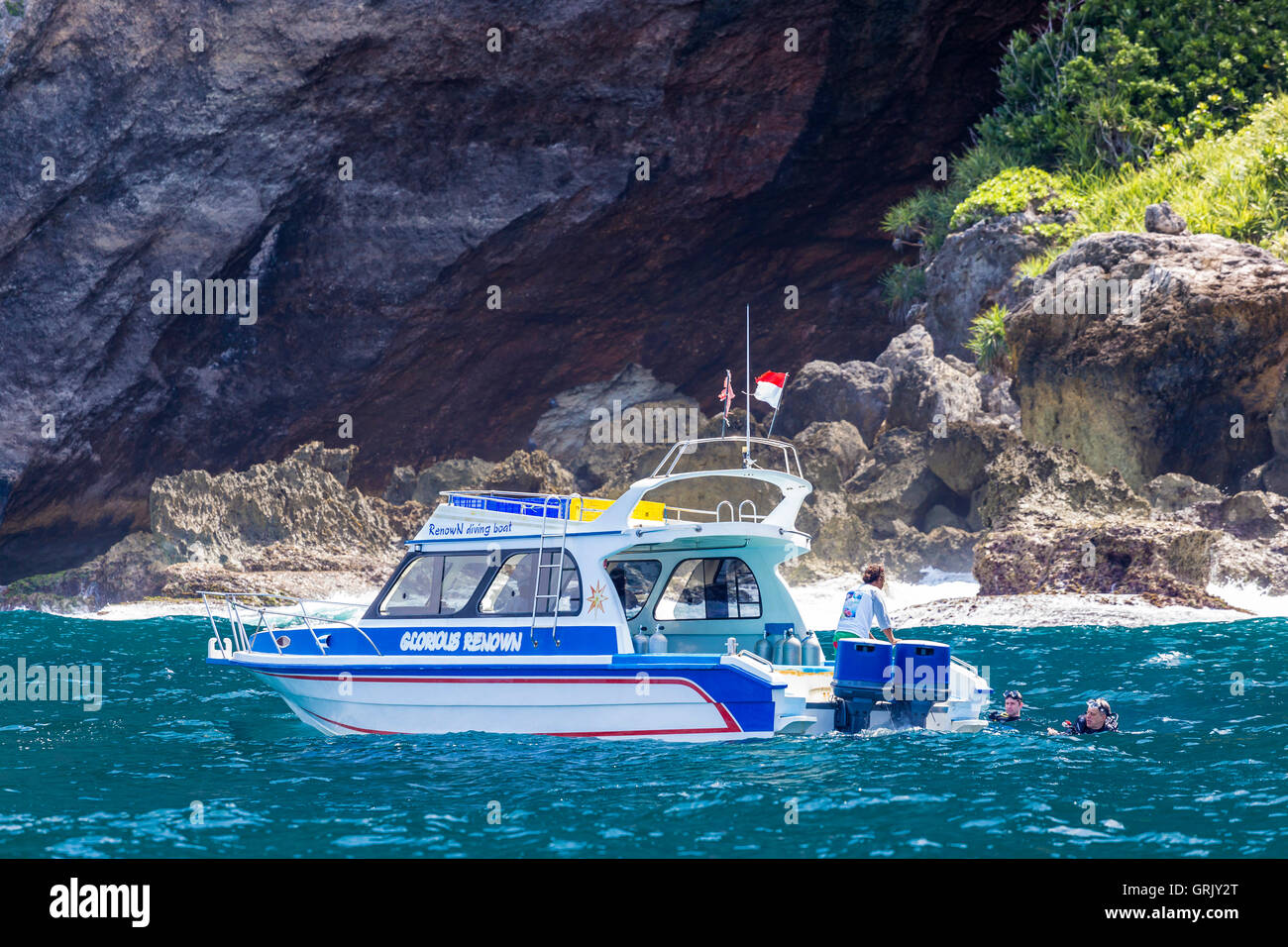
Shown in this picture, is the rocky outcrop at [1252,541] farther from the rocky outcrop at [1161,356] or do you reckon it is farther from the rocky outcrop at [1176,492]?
the rocky outcrop at [1161,356]

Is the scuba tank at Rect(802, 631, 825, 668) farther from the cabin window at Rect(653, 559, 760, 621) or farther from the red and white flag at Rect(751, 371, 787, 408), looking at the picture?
the red and white flag at Rect(751, 371, 787, 408)

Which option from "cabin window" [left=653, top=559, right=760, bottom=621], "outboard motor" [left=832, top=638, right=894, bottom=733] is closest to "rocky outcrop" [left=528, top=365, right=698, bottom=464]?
"cabin window" [left=653, top=559, right=760, bottom=621]

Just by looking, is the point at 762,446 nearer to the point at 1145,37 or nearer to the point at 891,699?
the point at 1145,37

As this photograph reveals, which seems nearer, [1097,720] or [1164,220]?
[1097,720]

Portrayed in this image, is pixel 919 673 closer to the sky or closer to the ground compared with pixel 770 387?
closer to the ground

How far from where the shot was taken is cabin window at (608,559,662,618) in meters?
14.2

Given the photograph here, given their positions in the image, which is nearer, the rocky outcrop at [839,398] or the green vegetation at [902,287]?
the rocky outcrop at [839,398]

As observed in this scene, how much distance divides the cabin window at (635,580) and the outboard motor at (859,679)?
2865mm

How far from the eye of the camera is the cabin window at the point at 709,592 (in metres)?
14.3

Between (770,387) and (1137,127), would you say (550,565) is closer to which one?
(770,387)

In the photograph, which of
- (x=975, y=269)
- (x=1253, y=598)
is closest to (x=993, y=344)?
(x=975, y=269)

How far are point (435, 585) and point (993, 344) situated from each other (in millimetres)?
19651

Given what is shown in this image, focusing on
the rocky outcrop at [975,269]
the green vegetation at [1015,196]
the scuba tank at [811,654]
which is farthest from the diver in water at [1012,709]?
the green vegetation at [1015,196]

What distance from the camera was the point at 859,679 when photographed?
12.0m
